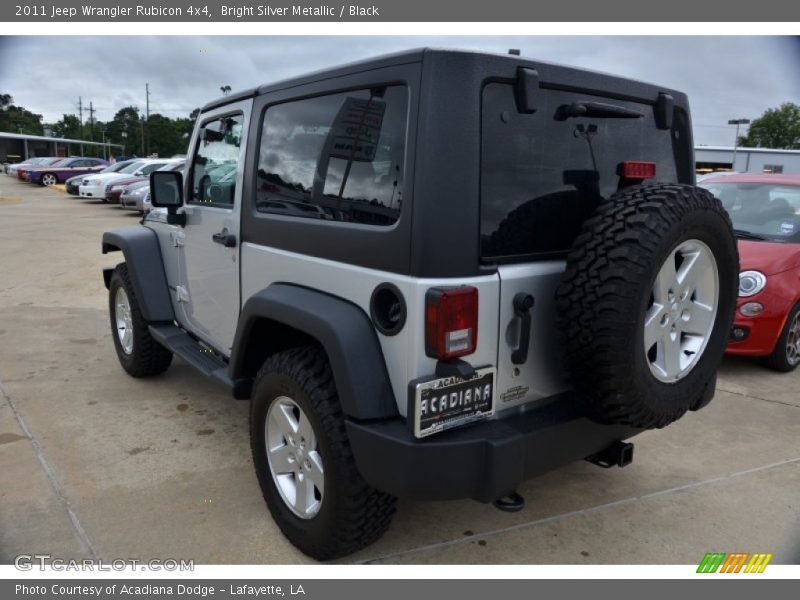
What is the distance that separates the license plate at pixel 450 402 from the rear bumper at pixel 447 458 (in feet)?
0.15

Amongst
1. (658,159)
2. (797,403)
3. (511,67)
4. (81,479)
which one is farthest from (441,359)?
(797,403)

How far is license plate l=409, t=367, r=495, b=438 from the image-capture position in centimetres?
205

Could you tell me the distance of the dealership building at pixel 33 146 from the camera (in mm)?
65438

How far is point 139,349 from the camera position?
4523 mm

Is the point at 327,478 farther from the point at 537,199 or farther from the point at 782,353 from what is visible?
the point at 782,353

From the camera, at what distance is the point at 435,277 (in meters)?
2.07

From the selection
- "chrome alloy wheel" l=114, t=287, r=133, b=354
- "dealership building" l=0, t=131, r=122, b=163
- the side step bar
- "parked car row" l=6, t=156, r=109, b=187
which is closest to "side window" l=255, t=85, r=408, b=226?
the side step bar

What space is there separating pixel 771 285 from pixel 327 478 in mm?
4117

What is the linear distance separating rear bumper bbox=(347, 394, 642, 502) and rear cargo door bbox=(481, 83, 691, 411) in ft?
0.65

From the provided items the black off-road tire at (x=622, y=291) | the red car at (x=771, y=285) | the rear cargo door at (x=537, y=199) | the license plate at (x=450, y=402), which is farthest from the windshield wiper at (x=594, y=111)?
the red car at (x=771, y=285)

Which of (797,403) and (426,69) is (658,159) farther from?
(797,403)

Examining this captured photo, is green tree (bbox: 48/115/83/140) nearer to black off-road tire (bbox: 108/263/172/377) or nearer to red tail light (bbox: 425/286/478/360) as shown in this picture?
black off-road tire (bbox: 108/263/172/377)

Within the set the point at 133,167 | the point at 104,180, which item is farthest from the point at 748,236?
the point at 133,167

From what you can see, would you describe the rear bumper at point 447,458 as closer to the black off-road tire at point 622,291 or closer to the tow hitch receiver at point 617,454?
the black off-road tire at point 622,291
